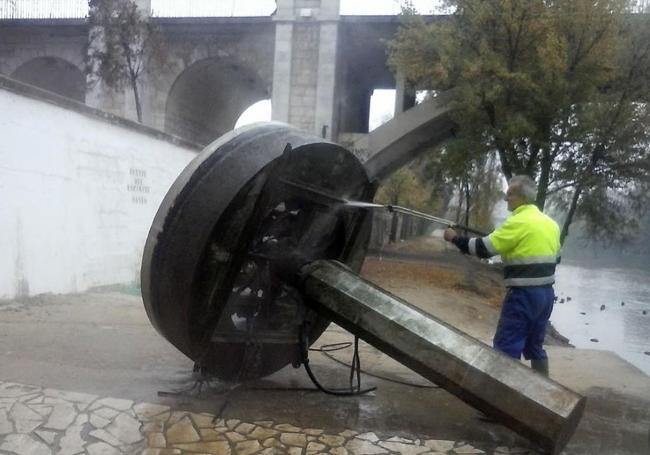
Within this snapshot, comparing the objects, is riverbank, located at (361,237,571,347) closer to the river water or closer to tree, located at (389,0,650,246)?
the river water

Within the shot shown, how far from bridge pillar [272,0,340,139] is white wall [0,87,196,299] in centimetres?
896

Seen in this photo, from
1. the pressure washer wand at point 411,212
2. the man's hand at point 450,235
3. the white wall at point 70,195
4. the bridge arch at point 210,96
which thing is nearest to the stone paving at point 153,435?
the man's hand at point 450,235

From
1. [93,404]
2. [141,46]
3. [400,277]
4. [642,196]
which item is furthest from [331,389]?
[141,46]

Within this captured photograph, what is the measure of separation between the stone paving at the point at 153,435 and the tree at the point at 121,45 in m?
17.1

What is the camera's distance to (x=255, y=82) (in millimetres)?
23719

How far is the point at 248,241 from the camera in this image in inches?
150

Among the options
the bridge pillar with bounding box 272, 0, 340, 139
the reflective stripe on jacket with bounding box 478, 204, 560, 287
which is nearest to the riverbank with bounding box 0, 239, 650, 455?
the reflective stripe on jacket with bounding box 478, 204, 560, 287

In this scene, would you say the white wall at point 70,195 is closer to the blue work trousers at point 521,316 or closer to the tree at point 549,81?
the blue work trousers at point 521,316

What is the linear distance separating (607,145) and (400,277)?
6269 mm

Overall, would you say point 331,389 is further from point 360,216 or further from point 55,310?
point 55,310

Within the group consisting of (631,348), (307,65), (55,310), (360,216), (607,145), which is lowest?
(631,348)

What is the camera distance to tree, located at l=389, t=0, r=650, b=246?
42.7 feet

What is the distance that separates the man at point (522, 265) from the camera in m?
4.15

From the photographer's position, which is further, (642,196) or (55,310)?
(642,196)
